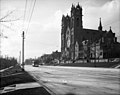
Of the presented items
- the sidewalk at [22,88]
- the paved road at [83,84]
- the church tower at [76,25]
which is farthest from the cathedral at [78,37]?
the sidewalk at [22,88]

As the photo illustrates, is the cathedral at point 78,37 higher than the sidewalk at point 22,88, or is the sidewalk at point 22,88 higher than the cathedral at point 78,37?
the cathedral at point 78,37

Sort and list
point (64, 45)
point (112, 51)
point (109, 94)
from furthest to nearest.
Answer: point (64, 45), point (112, 51), point (109, 94)

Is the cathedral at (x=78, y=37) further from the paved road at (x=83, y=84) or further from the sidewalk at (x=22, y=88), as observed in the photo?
the sidewalk at (x=22, y=88)

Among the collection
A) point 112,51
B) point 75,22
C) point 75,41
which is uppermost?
point 75,22

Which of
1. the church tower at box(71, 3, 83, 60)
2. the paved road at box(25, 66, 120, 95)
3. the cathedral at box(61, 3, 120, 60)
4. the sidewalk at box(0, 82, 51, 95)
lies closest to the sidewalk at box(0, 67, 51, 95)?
the sidewalk at box(0, 82, 51, 95)

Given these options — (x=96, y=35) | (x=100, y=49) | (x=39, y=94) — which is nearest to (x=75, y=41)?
(x=96, y=35)

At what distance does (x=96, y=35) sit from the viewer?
110 meters

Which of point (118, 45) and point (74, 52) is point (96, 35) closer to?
point (74, 52)

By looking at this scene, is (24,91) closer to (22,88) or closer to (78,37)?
(22,88)

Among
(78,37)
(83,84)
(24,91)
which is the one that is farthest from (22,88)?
(78,37)

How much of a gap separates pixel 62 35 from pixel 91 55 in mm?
47315

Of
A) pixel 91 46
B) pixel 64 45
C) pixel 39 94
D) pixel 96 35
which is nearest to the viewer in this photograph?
pixel 39 94

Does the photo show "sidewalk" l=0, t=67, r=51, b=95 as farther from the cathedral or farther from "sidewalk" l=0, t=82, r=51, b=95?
the cathedral

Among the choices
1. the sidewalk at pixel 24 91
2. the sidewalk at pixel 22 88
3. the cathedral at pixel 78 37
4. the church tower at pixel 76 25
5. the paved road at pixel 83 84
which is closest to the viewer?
the paved road at pixel 83 84
